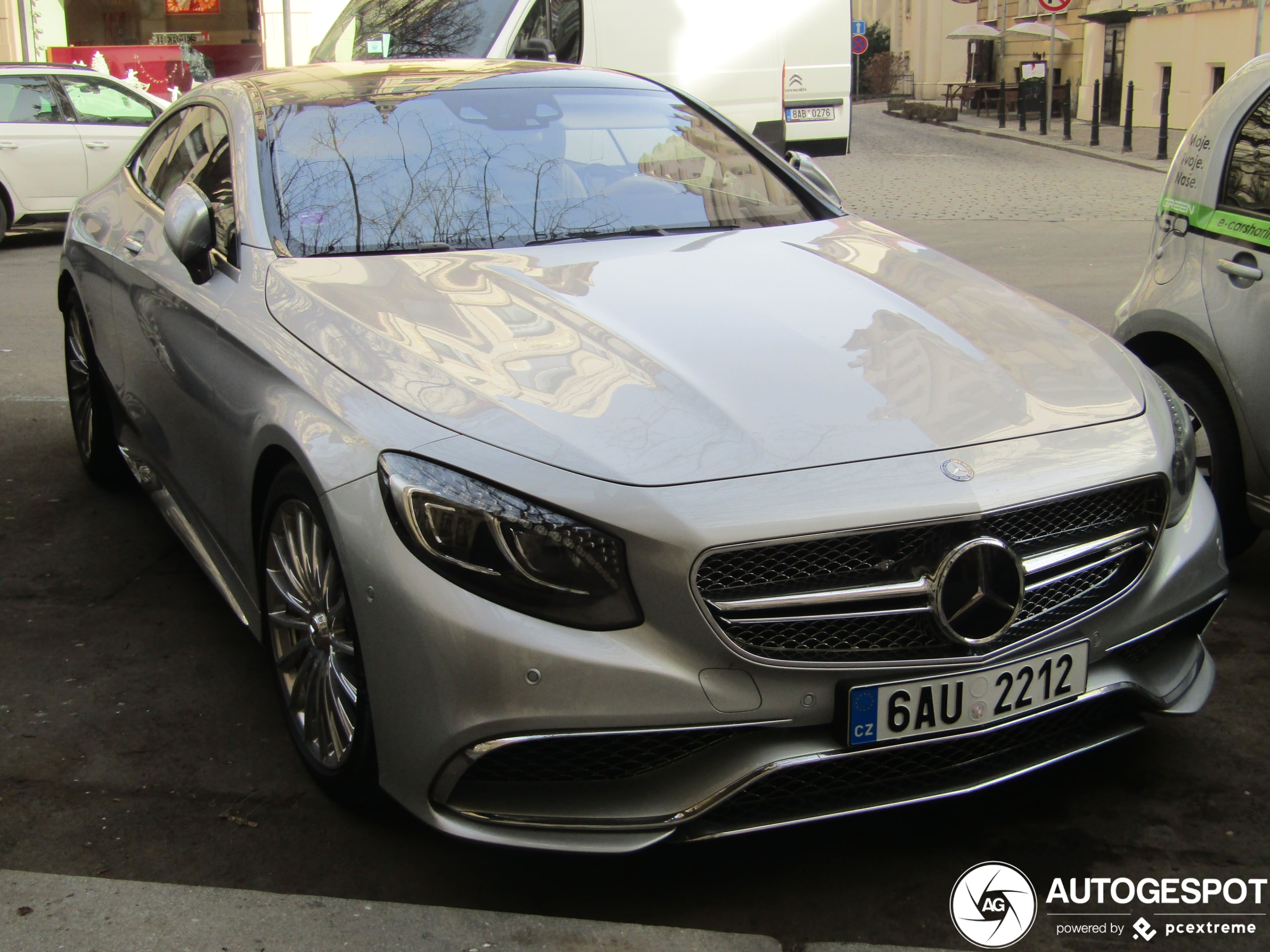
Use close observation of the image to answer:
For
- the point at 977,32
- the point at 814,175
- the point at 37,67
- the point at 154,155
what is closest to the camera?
the point at 814,175

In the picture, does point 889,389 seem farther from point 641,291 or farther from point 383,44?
point 383,44

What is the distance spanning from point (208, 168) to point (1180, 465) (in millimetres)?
2767

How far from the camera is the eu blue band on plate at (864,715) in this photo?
7.94ft

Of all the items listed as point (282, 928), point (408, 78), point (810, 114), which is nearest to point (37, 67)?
point (810, 114)

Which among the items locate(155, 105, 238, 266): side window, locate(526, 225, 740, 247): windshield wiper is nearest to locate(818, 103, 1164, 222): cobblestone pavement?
locate(155, 105, 238, 266): side window

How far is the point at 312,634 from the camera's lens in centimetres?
289

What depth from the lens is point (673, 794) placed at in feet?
7.98

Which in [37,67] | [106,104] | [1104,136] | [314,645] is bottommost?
[314,645]

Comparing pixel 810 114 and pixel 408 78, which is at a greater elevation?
pixel 408 78

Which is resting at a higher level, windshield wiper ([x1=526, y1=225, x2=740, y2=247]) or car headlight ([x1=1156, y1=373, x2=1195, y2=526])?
windshield wiper ([x1=526, y1=225, x2=740, y2=247])

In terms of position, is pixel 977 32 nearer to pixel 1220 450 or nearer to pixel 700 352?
pixel 1220 450

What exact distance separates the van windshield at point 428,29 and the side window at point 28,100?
111 inches

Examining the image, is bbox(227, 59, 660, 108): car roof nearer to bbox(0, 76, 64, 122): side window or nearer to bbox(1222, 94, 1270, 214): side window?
bbox(1222, 94, 1270, 214): side window

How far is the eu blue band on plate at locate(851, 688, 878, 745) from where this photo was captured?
242cm
